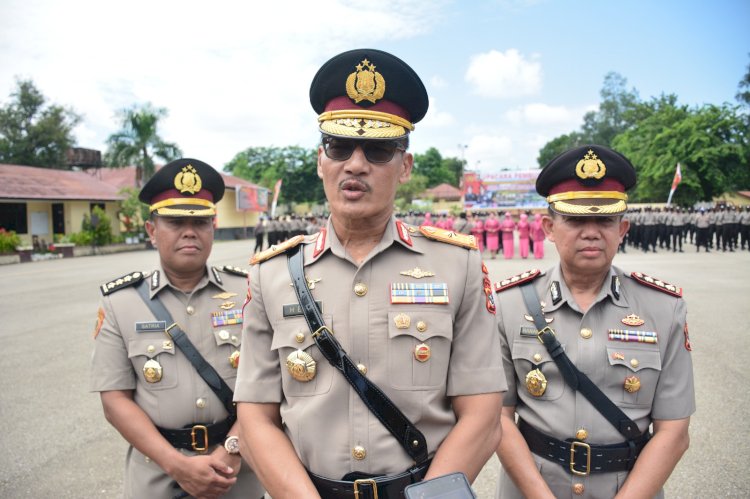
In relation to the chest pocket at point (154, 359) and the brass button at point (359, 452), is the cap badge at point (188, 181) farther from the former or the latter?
the brass button at point (359, 452)

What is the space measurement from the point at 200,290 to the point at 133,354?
1.42 feet

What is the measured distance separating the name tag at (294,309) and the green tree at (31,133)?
4632cm

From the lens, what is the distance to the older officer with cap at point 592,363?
6.55 ft

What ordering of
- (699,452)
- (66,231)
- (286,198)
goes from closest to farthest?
1. (699,452)
2. (66,231)
3. (286,198)

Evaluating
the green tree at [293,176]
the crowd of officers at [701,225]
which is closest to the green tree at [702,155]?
the crowd of officers at [701,225]

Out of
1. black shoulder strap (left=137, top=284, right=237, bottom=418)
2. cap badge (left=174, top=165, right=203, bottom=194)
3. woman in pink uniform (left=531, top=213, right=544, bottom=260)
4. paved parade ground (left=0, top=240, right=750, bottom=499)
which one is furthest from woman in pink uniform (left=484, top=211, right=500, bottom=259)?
black shoulder strap (left=137, top=284, right=237, bottom=418)

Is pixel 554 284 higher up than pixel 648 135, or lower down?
lower down

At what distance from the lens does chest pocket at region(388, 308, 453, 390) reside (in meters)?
1.56

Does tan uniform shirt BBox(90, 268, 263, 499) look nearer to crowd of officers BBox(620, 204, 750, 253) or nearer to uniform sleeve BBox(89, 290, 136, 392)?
uniform sleeve BBox(89, 290, 136, 392)

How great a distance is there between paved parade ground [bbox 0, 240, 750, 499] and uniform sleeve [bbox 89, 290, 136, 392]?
1635 mm

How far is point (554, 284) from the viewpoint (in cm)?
230

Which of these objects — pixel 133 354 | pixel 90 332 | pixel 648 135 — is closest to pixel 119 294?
pixel 133 354

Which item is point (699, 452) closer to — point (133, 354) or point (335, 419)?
point (335, 419)

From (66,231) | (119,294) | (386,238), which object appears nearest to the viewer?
(386,238)
